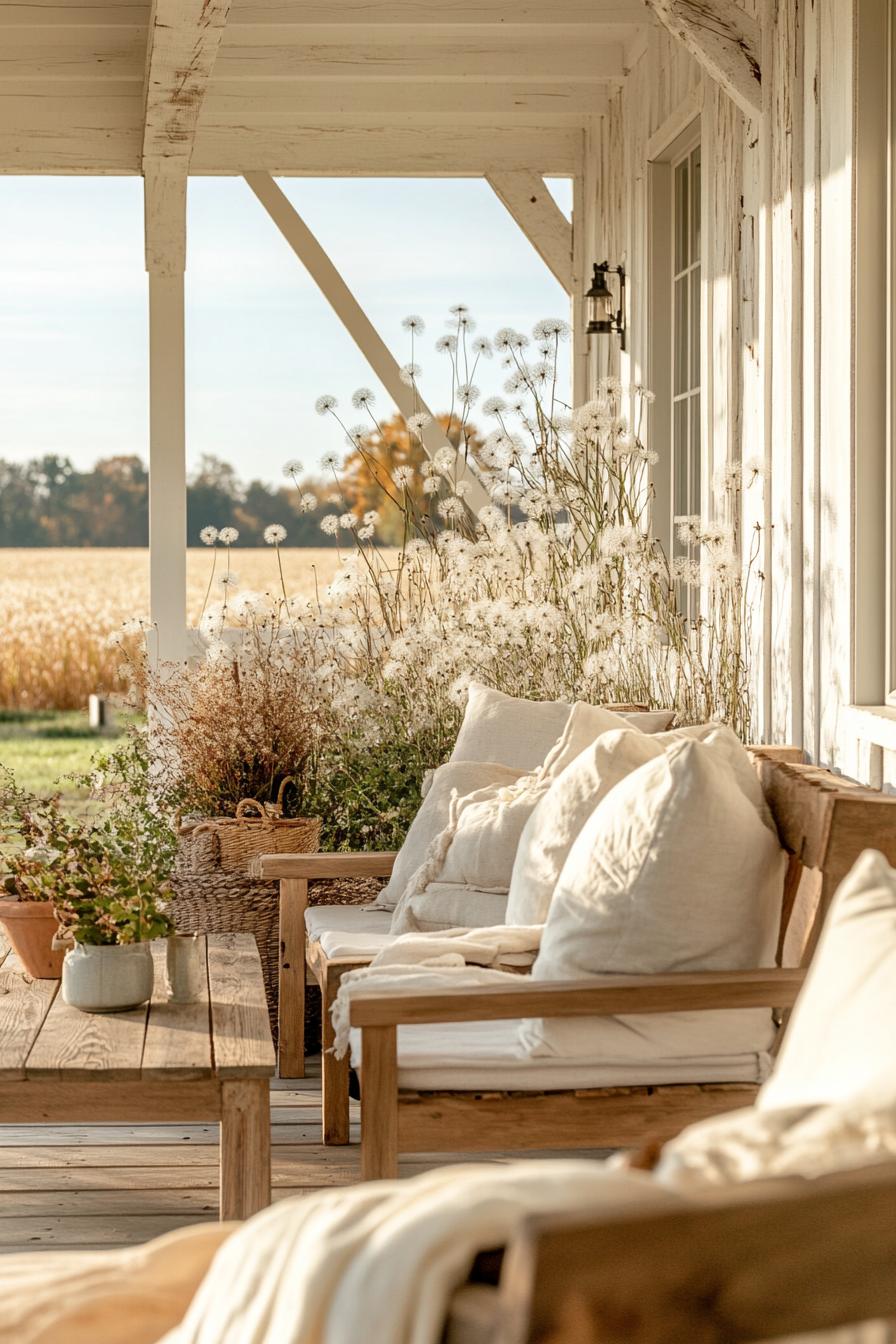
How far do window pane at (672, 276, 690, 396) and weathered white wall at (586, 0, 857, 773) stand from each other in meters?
0.72

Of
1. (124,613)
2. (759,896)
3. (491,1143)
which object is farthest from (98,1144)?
(124,613)

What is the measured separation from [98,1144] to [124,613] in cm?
899

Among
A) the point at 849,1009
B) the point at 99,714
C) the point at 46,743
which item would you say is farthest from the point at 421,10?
the point at 46,743

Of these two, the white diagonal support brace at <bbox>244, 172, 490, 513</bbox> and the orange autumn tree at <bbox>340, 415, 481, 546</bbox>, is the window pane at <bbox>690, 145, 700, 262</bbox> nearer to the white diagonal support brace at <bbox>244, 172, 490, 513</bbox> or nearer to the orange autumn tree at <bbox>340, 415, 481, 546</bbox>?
the white diagonal support brace at <bbox>244, 172, 490, 513</bbox>

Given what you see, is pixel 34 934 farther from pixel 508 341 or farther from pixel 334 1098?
pixel 508 341

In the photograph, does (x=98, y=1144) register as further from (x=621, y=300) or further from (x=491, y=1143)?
(x=621, y=300)

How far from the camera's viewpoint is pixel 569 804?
2.98m

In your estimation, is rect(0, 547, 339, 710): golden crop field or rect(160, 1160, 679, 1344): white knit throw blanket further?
rect(0, 547, 339, 710): golden crop field

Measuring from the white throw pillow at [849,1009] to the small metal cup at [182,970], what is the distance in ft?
4.79

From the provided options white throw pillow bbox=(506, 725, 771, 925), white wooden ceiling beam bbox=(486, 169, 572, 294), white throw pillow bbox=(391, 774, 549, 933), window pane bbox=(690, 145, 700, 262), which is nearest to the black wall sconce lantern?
window pane bbox=(690, 145, 700, 262)

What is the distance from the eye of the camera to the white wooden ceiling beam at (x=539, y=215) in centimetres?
636

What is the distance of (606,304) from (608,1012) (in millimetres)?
3942

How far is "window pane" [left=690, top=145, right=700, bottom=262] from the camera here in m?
4.99

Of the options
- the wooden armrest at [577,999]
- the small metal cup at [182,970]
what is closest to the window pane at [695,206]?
the small metal cup at [182,970]
